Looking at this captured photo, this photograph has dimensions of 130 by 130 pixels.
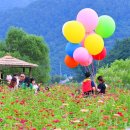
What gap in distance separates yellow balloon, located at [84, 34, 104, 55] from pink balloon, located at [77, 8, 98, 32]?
13.4 inches

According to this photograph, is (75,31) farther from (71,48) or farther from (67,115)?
(67,115)

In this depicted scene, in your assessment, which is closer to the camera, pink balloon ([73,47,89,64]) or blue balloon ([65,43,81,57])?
pink balloon ([73,47,89,64])

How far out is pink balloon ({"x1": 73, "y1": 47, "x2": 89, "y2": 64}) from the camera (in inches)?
559

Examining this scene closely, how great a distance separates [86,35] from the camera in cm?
1457

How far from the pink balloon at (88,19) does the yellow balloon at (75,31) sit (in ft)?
1.03

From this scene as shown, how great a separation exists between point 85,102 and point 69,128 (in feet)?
9.79

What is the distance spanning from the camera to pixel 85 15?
14773mm

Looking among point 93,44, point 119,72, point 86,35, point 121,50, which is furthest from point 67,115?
point 121,50

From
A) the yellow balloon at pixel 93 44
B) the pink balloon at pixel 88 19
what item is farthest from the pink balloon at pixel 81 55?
the pink balloon at pixel 88 19

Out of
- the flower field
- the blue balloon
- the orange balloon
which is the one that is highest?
the blue balloon

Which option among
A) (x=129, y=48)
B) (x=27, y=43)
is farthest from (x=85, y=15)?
(x=129, y=48)

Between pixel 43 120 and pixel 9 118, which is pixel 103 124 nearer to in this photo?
pixel 43 120

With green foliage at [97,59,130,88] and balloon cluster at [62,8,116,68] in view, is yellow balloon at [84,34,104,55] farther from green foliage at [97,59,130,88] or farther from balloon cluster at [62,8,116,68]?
green foliage at [97,59,130,88]

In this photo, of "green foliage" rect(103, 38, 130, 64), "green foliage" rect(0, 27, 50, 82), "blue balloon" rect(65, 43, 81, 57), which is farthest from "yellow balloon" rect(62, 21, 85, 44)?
"green foliage" rect(103, 38, 130, 64)
